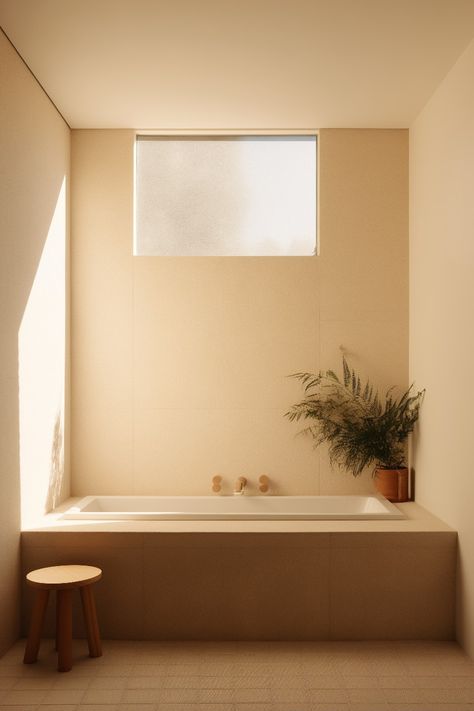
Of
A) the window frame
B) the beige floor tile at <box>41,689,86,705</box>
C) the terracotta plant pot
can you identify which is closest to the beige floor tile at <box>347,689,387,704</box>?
the beige floor tile at <box>41,689,86,705</box>

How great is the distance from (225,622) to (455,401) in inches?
57.3

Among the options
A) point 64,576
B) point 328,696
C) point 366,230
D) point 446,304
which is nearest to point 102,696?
point 64,576

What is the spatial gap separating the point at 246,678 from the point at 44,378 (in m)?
1.79

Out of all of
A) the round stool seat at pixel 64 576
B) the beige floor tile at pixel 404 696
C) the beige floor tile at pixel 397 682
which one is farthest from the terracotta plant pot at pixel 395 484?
the round stool seat at pixel 64 576

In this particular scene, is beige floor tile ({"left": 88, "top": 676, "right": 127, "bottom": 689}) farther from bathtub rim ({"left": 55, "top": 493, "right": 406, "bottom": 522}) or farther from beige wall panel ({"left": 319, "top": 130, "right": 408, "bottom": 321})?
beige wall panel ({"left": 319, "top": 130, "right": 408, "bottom": 321})

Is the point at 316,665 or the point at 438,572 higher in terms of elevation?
the point at 438,572

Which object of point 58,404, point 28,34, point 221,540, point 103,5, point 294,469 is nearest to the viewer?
point 103,5

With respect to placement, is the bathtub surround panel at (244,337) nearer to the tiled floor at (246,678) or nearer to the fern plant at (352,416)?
the fern plant at (352,416)

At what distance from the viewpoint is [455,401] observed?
3549 millimetres

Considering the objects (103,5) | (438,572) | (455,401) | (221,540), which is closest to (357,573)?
(438,572)

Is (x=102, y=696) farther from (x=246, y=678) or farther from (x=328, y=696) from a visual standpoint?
(x=328, y=696)

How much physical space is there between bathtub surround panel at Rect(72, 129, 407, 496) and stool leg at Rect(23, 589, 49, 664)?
1291 mm

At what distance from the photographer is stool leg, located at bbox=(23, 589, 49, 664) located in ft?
10.5

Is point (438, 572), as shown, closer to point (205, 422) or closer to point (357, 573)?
point (357, 573)
